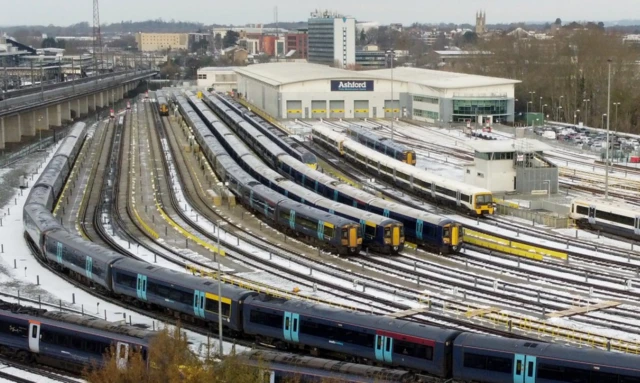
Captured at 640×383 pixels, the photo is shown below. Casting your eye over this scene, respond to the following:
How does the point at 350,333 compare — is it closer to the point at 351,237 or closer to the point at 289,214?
the point at 351,237

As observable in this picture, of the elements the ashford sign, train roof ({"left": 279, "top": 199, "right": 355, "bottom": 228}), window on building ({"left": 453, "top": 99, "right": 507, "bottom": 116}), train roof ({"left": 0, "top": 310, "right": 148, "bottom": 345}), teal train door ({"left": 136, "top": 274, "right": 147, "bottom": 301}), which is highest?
the ashford sign

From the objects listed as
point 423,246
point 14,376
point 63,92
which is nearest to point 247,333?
point 14,376

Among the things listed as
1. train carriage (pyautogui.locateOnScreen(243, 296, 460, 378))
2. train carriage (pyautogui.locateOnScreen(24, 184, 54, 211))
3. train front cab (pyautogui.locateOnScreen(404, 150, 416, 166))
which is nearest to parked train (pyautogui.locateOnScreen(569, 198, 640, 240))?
train front cab (pyautogui.locateOnScreen(404, 150, 416, 166))

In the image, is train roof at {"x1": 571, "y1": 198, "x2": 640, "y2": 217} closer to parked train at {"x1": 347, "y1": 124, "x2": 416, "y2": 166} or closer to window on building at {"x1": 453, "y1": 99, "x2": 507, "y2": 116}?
parked train at {"x1": 347, "y1": 124, "x2": 416, "y2": 166}

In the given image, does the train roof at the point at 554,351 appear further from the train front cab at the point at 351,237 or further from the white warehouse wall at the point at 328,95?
the white warehouse wall at the point at 328,95

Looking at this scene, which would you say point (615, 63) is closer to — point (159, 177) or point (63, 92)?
point (159, 177)

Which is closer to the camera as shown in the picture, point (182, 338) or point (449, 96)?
point (182, 338)
